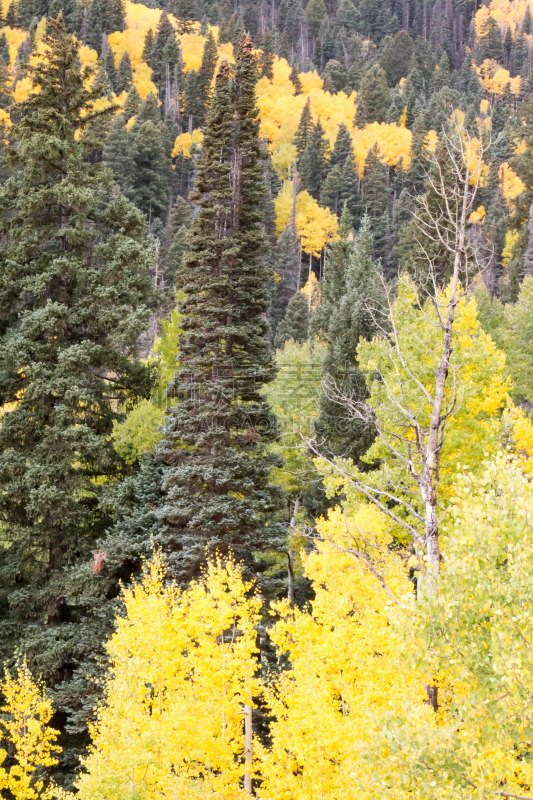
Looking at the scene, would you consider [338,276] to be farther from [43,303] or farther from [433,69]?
[433,69]

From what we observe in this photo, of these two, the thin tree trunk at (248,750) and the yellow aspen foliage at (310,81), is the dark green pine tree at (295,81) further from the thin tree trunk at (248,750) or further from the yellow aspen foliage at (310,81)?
the thin tree trunk at (248,750)

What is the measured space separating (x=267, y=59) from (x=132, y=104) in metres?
25.1

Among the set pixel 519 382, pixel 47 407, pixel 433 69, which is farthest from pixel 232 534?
pixel 433 69

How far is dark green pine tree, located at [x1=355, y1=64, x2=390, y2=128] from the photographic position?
288 ft

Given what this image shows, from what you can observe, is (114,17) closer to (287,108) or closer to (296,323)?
(287,108)

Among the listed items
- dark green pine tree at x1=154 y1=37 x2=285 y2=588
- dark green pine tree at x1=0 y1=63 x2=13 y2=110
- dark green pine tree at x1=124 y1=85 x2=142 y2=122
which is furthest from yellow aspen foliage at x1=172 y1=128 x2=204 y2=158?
dark green pine tree at x1=154 y1=37 x2=285 y2=588

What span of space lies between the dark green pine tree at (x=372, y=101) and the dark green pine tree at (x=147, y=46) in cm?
2989

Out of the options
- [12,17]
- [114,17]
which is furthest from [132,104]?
[12,17]

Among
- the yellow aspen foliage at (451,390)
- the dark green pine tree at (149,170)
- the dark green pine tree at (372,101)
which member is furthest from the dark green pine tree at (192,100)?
the yellow aspen foliage at (451,390)

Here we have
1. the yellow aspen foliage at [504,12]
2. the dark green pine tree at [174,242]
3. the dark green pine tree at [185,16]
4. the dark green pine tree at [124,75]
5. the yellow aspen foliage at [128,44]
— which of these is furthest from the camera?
the yellow aspen foliage at [504,12]

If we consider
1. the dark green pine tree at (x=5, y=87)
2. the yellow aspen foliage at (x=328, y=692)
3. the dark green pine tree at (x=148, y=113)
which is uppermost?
the dark green pine tree at (x=5, y=87)

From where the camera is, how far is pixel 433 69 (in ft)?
368

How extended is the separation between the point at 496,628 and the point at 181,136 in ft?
271

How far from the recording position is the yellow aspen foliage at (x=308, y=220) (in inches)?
2640
